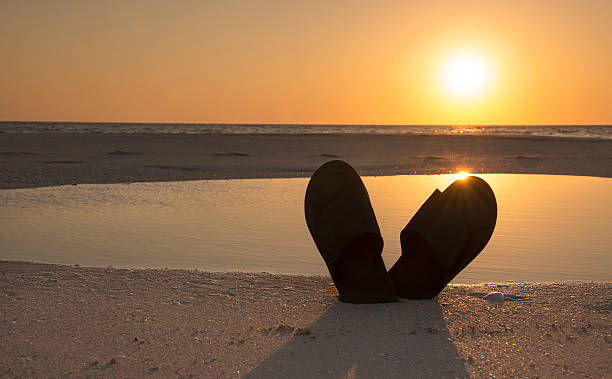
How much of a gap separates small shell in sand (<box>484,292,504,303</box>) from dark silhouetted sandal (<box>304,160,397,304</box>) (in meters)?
1.11

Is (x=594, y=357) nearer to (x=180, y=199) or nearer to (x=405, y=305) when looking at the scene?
(x=405, y=305)

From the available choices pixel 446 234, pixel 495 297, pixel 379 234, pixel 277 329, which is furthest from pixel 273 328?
pixel 495 297

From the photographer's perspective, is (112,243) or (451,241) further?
(112,243)

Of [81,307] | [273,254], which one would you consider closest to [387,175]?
[273,254]

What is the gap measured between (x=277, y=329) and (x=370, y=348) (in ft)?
3.34

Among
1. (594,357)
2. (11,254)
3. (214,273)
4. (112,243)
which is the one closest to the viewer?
(594,357)

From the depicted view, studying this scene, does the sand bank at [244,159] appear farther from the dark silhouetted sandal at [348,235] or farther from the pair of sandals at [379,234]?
the pair of sandals at [379,234]

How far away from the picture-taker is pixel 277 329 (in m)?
6.20

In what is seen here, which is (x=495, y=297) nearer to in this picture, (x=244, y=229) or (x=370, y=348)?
(x=370, y=348)

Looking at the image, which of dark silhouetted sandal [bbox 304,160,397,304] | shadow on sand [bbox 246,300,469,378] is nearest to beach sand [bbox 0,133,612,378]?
shadow on sand [bbox 246,300,469,378]

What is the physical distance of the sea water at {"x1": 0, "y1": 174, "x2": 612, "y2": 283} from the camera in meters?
9.18

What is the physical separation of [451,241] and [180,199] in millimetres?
10962

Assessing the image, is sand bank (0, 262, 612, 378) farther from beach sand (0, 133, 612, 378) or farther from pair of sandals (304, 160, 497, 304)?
pair of sandals (304, 160, 497, 304)

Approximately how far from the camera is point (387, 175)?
25641 millimetres
